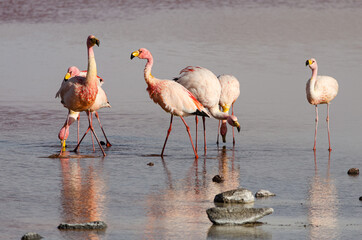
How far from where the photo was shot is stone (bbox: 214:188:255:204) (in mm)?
6922

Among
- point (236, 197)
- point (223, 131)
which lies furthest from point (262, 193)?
point (223, 131)

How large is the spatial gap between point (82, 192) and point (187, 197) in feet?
3.31

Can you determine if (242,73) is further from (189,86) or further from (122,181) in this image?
(122,181)

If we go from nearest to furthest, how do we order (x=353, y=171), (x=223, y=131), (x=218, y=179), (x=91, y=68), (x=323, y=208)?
(x=323, y=208) < (x=218, y=179) < (x=353, y=171) < (x=91, y=68) < (x=223, y=131)

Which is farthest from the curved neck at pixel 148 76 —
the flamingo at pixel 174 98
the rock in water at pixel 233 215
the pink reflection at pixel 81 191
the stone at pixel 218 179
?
the rock in water at pixel 233 215

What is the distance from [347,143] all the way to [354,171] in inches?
81.5

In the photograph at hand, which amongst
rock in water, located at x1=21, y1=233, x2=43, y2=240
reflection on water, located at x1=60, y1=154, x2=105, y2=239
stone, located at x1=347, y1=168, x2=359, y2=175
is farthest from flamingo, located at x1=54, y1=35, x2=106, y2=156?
rock in water, located at x1=21, y1=233, x2=43, y2=240

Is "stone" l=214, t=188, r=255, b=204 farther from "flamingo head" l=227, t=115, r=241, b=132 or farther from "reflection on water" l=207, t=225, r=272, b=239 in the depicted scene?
"flamingo head" l=227, t=115, r=241, b=132

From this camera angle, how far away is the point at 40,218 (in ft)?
20.8

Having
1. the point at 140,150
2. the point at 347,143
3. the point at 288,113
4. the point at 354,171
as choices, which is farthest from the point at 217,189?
the point at 288,113

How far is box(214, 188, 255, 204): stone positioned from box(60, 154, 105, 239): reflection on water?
106 cm

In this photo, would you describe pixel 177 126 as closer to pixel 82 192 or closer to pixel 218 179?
pixel 218 179

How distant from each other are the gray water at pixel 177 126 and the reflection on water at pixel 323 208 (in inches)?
0.7

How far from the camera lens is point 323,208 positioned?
6793mm
